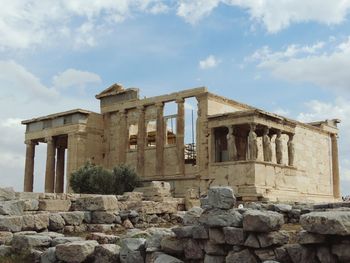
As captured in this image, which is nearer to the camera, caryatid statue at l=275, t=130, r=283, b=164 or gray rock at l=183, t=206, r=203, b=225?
gray rock at l=183, t=206, r=203, b=225

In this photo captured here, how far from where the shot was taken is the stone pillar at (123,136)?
29.5 meters

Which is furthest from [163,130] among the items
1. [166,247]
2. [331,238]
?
[331,238]

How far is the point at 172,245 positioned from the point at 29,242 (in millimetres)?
2948

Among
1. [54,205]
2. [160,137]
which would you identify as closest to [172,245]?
[54,205]

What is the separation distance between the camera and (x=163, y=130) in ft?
91.1

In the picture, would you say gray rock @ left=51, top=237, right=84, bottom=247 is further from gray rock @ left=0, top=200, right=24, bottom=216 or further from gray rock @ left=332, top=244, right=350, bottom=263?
gray rock @ left=332, top=244, right=350, bottom=263

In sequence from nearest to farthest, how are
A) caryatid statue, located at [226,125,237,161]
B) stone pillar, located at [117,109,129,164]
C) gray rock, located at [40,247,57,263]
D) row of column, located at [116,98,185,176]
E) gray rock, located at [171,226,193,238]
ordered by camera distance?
1. gray rock, located at [171,226,193,238]
2. gray rock, located at [40,247,57,263]
3. caryatid statue, located at [226,125,237,161]
4. row of column, located at [116,98,185,176]
5. stone pillar, located at [117,109,129,164]

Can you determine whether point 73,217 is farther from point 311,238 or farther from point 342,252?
point 342,252

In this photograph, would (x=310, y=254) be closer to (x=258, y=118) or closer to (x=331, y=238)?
(x=331, y=238)

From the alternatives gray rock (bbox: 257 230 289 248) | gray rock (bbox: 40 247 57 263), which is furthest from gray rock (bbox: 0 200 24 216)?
gray rock (bbox: 257 230 289 248)

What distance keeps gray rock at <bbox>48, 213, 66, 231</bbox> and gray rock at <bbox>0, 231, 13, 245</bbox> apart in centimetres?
137

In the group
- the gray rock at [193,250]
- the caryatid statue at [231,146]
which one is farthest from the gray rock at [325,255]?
the caryatid statue at [231,146]

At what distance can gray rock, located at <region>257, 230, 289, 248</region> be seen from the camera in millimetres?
5914

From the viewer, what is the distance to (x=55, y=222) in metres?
11.3
